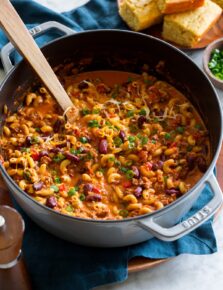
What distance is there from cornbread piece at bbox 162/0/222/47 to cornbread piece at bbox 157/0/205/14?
3cm

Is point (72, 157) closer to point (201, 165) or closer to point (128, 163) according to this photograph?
point (128, 163)

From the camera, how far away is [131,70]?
306 cm

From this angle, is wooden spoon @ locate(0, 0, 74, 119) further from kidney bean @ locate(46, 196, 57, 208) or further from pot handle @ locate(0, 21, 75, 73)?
kidney bean @ locate(46, 196, 57, 208)

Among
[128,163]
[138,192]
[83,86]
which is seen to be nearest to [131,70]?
[83,86]

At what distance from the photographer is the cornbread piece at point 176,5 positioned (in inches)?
123

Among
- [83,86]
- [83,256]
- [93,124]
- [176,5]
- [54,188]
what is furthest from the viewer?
[176,5]

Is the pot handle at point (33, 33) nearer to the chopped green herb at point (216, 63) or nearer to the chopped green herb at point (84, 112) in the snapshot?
the chopped green herb at point (84, 112)

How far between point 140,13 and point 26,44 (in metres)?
0.87

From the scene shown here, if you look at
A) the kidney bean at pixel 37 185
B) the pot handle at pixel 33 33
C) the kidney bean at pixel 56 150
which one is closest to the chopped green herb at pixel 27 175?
the kidney bean at pixel 37 185

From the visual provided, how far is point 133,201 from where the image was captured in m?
2.45

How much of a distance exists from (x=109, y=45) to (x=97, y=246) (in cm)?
113

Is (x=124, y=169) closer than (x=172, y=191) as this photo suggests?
No

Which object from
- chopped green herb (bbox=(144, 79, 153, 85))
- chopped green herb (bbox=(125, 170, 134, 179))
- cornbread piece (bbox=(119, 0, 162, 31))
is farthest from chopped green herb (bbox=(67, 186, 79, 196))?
cornbread piece (bbox=(119, 0, 162, 31))

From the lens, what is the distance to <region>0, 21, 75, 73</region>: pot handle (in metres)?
2.70
